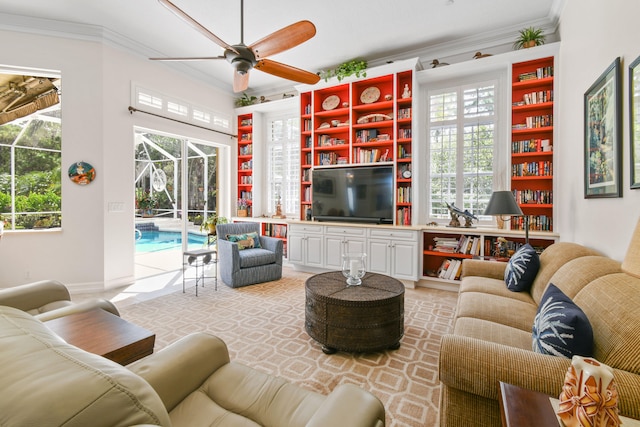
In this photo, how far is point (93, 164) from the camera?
3.98 metres

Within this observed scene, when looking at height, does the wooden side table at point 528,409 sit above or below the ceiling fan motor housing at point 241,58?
below

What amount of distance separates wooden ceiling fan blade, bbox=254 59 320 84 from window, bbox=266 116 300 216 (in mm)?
2756

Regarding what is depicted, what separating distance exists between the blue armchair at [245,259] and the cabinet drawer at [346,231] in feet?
2.64

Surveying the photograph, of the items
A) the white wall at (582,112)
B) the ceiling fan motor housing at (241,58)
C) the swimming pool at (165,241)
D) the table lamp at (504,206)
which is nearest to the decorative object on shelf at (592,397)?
the white wall at (582,112)

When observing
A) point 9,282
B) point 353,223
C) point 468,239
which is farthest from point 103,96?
point 468,239

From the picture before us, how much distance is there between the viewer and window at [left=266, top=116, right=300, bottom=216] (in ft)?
19.1

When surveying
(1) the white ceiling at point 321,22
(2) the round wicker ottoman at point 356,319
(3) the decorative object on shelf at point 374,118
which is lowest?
(2) the round wicker ottoman at point 356,319

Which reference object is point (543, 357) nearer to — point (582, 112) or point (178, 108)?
point (582, 112)

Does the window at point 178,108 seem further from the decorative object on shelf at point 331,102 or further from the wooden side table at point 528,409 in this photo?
the wooden side table at point 528,409

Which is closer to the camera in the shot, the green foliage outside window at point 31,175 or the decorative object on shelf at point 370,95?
the green foliage outside window at point 31,175

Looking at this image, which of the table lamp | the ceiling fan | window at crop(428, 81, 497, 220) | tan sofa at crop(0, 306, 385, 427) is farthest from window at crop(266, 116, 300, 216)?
tan sofa at crop(0, 306, 385, 427)

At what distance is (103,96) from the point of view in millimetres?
4004

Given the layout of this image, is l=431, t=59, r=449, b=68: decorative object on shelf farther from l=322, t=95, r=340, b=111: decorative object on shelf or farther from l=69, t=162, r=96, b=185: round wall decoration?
l=69, t=162, r=96, b=185: round wall decoration

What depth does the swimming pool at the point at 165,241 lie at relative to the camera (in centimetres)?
540
